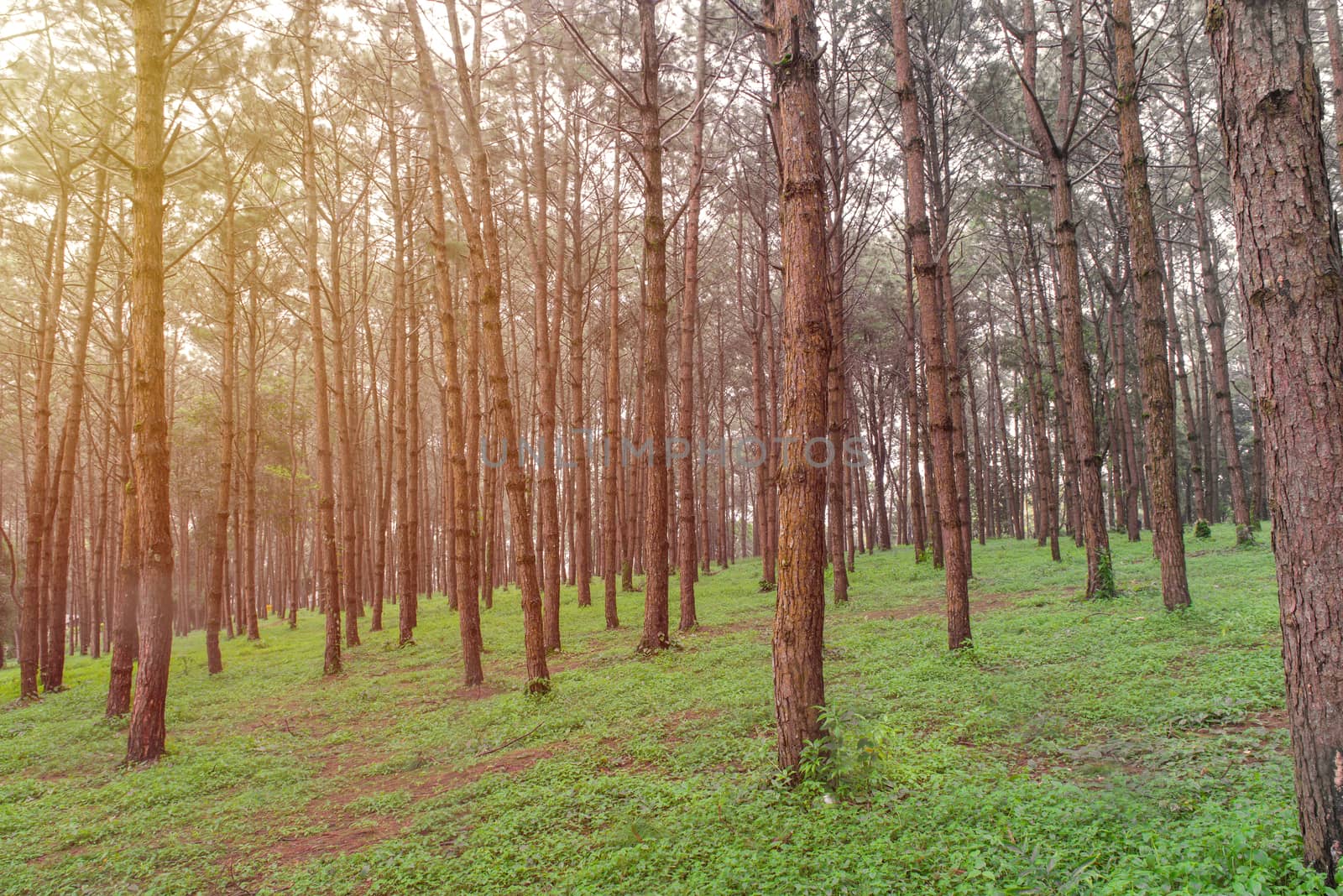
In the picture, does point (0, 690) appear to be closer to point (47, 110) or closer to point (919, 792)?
point (47, 110)

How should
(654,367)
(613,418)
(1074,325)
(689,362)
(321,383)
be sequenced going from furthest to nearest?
1. (613,418)
2. (689,362)
3. (321,383)
4. (1074,325)
5. (654,367)

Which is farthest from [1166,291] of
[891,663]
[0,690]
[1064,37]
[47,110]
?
[0,690]

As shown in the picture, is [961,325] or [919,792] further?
[961,325]

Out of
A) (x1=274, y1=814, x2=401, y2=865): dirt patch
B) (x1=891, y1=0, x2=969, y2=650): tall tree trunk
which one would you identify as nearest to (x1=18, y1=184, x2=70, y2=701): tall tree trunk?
(x1=274, y1=814, x2=401, y2=865): dirt patch

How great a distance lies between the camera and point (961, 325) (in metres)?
24.5

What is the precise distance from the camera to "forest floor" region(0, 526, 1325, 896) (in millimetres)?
3102

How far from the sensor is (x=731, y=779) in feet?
14.2

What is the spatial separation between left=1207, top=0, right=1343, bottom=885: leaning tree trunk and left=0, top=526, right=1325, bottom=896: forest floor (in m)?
0.51

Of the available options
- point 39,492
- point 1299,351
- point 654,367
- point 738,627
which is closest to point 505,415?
point 654,367

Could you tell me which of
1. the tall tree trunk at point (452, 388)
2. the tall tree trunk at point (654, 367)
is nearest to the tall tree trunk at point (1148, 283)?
the tall tree trunk at point (654, 367)

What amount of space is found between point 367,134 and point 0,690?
12194mm

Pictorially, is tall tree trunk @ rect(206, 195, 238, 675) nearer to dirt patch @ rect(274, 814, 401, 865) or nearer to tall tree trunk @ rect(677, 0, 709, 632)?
tall tree trunk @ rect(677, 0, 709, 632)

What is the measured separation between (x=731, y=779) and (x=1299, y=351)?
3.59 metres

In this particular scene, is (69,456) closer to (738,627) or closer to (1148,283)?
(738,627)
